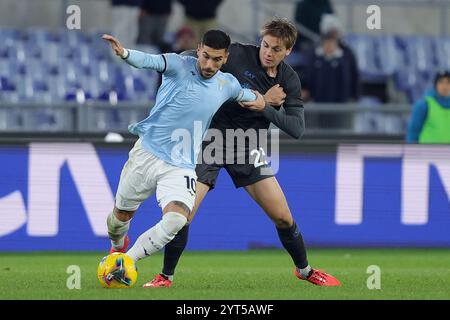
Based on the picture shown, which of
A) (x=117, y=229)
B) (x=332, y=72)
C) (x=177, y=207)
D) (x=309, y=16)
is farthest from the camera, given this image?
(x=309, y=16)

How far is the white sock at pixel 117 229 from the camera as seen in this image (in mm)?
10555

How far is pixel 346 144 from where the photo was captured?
48.4 ft

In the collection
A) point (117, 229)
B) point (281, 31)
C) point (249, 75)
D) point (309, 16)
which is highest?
point (309, 16)

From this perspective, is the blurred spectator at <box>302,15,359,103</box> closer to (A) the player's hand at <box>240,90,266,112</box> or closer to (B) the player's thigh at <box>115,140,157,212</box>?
(A) the player's hand at <box>240,90,266,112</box>

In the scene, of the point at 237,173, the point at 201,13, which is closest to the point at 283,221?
the point at 237,173

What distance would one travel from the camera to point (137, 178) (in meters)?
10.2

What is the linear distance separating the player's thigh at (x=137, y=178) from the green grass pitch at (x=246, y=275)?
27.5 inches

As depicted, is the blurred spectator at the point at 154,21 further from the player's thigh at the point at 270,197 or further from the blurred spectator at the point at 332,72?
the player's thigh at the point at 270,197

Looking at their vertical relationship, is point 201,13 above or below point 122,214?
above

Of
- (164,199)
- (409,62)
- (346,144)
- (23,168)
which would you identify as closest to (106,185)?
(23,168)

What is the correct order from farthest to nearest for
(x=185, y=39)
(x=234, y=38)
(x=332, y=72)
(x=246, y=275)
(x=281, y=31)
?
(x=234, y=38)
(x=185, y=39)
(x=332, y=72)
(x=246, y=275)
(x=281, y=31)

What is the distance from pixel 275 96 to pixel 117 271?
1.92m

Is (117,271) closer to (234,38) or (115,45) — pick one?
(115,45)

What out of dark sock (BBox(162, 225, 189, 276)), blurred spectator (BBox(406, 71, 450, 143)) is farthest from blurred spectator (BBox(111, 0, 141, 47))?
dark sock (BBox(162, 225, 189, 276))
